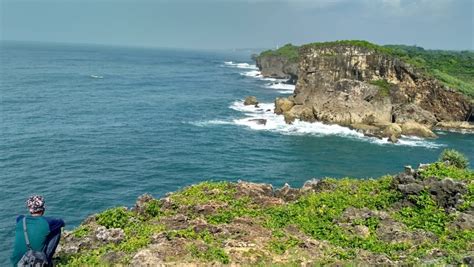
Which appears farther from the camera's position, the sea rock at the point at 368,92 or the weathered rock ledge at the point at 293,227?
the sea rock at the point at 368,92

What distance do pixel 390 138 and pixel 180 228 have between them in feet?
182

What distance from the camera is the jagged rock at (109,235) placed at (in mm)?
15078

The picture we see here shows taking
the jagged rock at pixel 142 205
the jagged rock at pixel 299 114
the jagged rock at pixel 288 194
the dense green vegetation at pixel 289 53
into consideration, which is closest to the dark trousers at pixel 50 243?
the jagged rock at pixel 142 205

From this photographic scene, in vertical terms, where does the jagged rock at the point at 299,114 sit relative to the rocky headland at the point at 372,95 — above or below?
below

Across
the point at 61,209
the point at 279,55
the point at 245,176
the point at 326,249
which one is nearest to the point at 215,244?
the point at 326,249

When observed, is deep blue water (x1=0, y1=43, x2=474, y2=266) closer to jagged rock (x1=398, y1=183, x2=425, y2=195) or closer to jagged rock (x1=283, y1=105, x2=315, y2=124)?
jagged rock (x1=283, y1=105, x2=315, y2=124)

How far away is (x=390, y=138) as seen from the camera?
64938 millimetres

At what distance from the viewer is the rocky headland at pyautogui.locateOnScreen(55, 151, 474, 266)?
43.9 feet

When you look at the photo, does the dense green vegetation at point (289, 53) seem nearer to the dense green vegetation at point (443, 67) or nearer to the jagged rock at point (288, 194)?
the dense green vegetation at point (443, 67)

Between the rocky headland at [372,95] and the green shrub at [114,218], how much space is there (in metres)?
56.6

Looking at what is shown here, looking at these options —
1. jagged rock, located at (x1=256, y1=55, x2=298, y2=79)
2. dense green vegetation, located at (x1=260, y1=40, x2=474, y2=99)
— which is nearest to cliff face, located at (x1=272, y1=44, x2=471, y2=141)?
dense green vegetation, located at (x1=260, y1=40, x2=474, y2=99)

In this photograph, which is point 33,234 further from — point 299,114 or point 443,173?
point 299,114

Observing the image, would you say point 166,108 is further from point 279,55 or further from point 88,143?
point 279,55

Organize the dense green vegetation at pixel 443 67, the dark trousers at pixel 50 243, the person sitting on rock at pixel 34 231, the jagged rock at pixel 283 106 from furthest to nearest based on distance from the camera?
the jagged rock at pixel 283 106, the dense green vegetation at pixel 443 67, the dark trousers at pixel 50 243, the person sitting on rock at pixel 34 231
